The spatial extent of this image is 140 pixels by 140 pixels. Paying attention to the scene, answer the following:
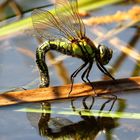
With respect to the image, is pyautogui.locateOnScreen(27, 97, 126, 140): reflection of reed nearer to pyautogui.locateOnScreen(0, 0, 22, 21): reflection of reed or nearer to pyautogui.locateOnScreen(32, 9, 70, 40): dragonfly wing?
pyautogui.locateOnScreen(32, 9, 70, 40): dragonfly wing

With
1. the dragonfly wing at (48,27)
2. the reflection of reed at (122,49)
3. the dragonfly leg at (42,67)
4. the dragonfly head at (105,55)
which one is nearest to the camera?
the dragonfly leg at (42,67)

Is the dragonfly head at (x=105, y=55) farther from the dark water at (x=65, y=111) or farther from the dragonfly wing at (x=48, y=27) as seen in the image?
the dragonfly wing at (x=48, y=27)

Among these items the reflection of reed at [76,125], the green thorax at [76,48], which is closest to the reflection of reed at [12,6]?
the green thorax at [76,48]

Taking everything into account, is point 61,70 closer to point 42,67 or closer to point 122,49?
point 42,67

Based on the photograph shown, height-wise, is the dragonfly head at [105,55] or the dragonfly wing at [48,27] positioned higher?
the dragonfly wing at [48,27]

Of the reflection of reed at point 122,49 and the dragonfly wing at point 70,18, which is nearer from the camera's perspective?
the dragonfly wing at point 70,18

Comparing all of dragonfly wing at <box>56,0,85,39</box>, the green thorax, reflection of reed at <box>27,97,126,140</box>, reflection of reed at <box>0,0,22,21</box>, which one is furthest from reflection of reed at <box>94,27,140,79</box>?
reflection of reed at <box>0,0,22,21</box>

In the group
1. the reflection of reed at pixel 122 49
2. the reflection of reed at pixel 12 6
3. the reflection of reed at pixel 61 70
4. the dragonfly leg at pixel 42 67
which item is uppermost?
the reflection of reed at pixel 12 6
